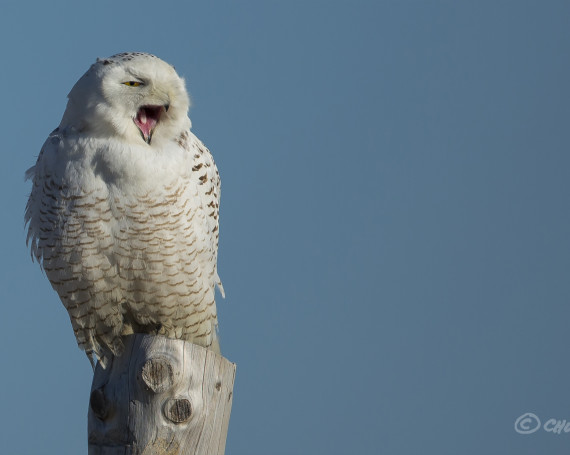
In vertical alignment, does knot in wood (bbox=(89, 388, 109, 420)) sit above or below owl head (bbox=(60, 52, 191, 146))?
below

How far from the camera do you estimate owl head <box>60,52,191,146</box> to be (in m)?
4.34

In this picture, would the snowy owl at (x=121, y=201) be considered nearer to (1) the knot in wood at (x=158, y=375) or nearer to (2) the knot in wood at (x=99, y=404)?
(2) the knot in wood at (x=99, y=404)

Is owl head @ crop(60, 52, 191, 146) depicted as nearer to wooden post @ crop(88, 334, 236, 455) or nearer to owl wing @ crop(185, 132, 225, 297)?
owl wing @ crop(185, 132, 225, 297)

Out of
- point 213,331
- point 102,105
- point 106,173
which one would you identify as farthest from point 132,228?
point 213,331

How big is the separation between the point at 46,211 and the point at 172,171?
738 mm

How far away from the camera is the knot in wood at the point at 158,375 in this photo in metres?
3.56

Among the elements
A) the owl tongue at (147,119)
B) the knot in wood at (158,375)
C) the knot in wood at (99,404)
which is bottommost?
the knot in wood at (99,404)

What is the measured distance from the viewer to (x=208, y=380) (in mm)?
3689

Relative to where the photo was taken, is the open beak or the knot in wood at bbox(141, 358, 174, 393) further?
the open beak

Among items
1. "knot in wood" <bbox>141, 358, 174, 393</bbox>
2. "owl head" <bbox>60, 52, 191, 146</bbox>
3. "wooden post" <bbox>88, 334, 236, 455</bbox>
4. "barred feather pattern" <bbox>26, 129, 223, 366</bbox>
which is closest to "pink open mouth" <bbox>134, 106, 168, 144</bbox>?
"owl head" <bbox>60, 52, 191, 146</bbox>

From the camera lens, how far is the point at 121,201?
171 inches

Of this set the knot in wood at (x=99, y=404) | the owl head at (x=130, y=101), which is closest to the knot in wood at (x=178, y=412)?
the knot in wood at (x=99, y=404)

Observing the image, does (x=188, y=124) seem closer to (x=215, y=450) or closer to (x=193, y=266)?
(x=193, y=266)

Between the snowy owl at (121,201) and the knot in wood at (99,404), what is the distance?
1.76ft
